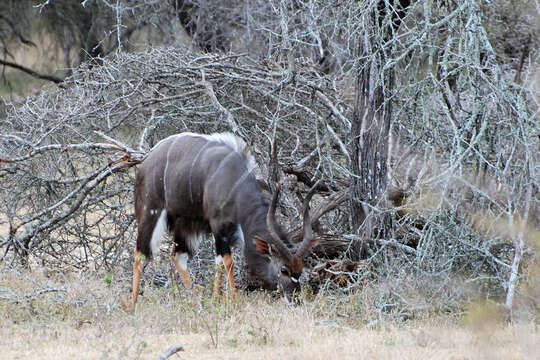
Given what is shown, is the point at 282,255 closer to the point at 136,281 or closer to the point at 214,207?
the point at 214,207

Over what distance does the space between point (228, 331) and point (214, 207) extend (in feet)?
4.58

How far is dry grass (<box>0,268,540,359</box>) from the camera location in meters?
→ 4.47

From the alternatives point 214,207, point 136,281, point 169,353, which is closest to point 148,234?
point 136,281

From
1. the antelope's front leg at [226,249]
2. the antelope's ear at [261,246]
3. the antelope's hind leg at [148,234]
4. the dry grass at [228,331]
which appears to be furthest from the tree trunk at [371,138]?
the antelope's hind leg at [148,234]

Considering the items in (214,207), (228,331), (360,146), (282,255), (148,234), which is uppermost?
(360,146)

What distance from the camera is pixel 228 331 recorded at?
5.02 metres

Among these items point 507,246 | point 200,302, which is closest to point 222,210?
point 200,302

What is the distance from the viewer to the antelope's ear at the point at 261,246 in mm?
5988

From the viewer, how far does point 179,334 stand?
504 centimetres

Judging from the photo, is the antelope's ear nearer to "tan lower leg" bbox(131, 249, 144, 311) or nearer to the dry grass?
the dry grass

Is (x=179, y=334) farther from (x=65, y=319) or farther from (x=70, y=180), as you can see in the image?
(x=70, y=180)

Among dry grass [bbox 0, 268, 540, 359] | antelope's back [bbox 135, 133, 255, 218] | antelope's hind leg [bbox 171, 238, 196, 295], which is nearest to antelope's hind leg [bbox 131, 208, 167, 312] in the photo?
antelope's back [bbox 135, 133, 255, 218]

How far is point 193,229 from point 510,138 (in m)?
2.65

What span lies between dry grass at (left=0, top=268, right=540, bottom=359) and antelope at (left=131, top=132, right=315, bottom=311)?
0.29 meters
